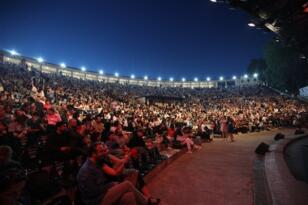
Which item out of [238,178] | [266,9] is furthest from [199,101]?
[238,178]

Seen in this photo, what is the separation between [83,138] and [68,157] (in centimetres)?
126

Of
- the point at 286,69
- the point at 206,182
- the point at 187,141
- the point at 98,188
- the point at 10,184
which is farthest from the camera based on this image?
the point at 286,69

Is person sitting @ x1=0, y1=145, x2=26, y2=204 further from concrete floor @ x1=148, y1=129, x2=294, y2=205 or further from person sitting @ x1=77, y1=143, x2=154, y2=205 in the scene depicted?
concrete floor @ x1=148, y1=129, x2=294, y2=205

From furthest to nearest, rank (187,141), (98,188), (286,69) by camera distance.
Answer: (286,69) < (187,141) < (98,188)

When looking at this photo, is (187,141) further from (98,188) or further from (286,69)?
(286,69)

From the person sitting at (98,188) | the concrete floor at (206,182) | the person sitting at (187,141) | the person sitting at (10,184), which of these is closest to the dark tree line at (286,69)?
the person sitting at (187,141)

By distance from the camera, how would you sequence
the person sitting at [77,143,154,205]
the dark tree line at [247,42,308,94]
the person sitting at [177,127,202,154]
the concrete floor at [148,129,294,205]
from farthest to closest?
the dark tree line at [247,42,308,94]
the person sitting at [177,127,202,154]
the concrete floor at [148,129,294,205]
the person sitting at [77,143,154,205]

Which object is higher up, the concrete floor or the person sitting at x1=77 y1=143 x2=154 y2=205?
the person sitting at x1=77 y1=143 x2=154 y2=205

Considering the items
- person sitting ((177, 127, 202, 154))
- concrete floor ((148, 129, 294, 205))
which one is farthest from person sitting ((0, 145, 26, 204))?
person sitting ((177, 127, 202, 154))

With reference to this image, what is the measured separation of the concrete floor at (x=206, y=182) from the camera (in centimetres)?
571

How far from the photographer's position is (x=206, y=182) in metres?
6.98

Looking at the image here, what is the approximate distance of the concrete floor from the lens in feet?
18.7

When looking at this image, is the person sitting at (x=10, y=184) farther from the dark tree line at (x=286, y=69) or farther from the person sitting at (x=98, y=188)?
the dark tree line at (x=286, y=69)

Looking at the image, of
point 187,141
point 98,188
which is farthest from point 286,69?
point 98,188
